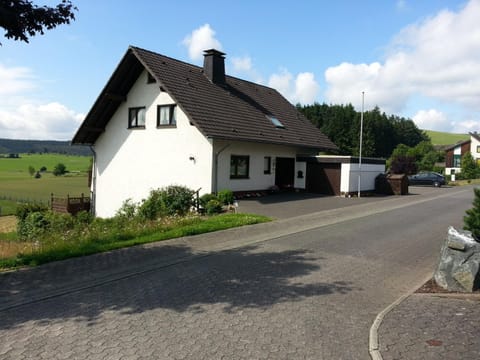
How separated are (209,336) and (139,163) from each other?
1996cm

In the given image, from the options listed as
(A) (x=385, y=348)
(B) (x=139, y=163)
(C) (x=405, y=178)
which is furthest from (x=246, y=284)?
(C) (x=405, y=178)

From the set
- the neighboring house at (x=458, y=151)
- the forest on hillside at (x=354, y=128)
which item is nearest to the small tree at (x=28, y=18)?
the forest on hillside at (x=354, y=128)

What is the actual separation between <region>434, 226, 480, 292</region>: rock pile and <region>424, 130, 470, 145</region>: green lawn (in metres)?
144

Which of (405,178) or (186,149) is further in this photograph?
(405,178)

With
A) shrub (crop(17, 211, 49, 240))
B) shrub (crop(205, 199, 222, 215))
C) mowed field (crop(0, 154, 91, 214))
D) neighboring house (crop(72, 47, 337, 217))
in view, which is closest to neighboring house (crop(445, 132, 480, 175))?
neighboring house (crop(72, 47, 337, 217))

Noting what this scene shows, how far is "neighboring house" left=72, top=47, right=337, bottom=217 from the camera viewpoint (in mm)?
21016

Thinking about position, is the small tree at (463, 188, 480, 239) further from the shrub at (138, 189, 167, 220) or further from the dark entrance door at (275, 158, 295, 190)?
the dark entrance door at (275, 158, 295, 190)

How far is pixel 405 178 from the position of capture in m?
29.2

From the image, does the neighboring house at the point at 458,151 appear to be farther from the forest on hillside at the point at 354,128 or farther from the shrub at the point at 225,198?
the shrub at the point at 225,198

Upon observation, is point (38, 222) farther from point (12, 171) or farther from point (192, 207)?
point (12, 171)

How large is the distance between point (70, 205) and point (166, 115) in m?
8.89

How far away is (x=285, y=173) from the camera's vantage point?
27.0 metres

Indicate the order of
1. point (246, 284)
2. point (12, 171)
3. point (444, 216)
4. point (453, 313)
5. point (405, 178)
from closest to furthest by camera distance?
point (453, 313), point (246, 284), point (444, 216), point (405, 178), point (12, 171)

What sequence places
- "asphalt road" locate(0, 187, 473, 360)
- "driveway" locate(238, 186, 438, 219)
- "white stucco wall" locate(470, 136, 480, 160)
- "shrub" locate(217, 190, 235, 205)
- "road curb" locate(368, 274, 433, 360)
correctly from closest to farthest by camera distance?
"road curb" locate(368, 274, 433, 360) → "asphalt road" locate(0, 187, 473, 360) → "driveway" locate(238, 186, 438, 219) → "shrub" locate(217, 190, 235, 205) → "white stucco wall" locate(470, 136, 480, 160)
